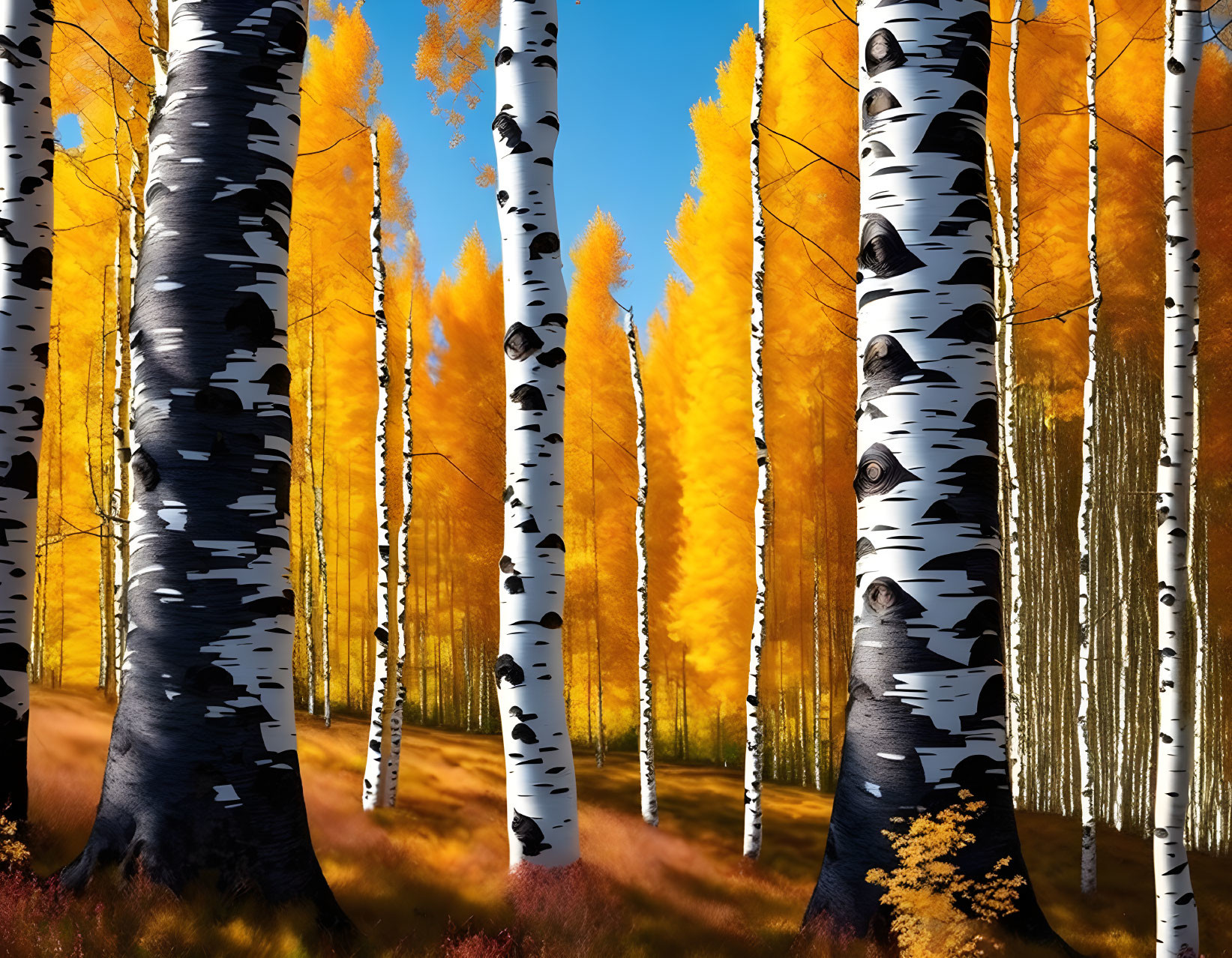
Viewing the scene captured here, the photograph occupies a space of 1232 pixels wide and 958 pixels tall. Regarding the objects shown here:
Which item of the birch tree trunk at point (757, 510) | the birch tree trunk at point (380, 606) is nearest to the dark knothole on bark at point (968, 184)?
the birch tree trunk at point (757, 510)

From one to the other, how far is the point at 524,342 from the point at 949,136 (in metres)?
2.11

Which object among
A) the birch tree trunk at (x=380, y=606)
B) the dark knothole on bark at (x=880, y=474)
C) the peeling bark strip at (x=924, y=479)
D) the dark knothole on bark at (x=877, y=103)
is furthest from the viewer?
the birch tree trunk at (x=380, y=606)

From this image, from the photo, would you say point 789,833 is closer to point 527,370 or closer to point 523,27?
point 527,370

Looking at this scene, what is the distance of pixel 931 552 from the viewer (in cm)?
300

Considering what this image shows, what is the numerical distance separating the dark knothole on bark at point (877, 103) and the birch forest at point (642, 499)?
0.02 meters

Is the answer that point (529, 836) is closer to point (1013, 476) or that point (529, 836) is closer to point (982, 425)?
point (982, 425)

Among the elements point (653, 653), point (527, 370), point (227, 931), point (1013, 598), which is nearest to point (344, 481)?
point (653, 653)

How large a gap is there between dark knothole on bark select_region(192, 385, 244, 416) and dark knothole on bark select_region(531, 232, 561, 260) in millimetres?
1716

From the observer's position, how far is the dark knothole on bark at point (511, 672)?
4.11 meters

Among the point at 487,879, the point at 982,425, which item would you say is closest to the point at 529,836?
the point at 487,879

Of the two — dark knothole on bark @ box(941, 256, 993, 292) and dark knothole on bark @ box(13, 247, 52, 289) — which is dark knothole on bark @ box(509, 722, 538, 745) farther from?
dark knothole on bark @ box(13, 247, 52, 289)

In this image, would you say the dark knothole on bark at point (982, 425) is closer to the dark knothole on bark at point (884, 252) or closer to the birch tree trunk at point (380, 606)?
the dark knothole on bark at point (884, 252)

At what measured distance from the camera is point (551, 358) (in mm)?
4359

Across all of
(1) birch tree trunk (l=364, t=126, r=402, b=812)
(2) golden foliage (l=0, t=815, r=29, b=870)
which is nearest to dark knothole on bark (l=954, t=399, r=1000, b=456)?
(2) golden foliage (l=0, t=815, r=29, b=870)
